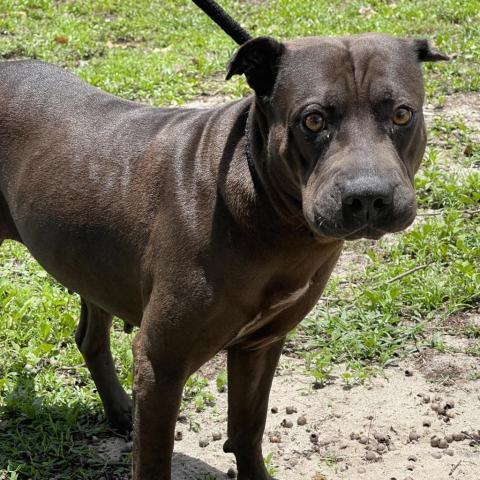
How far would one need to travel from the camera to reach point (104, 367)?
4758 millimetres

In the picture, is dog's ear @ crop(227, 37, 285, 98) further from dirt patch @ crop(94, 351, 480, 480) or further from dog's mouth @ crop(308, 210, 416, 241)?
dirt patch @ crop(94, 351, 480, 480)

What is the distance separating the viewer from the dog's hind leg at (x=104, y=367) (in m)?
4.72

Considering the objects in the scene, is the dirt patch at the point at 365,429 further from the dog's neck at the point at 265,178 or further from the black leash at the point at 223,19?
the black leash at the point at 223,19

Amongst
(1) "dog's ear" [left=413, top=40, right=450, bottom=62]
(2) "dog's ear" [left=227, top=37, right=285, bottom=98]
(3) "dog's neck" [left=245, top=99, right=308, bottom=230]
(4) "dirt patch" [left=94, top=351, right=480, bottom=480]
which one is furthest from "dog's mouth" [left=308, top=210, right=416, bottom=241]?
(4) "dirt patch" [left=94, top=351, right=480, bottom=480]

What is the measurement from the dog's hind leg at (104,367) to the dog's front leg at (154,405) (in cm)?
95

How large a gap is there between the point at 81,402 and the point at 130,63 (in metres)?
4.51

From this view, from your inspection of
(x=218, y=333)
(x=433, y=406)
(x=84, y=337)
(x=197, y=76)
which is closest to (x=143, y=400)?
(x=218, y=333)

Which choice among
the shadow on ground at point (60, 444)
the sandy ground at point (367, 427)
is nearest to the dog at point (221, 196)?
the sandy ground at point (367, 427)

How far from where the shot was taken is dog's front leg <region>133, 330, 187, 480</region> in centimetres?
361

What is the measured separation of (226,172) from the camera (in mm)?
3588

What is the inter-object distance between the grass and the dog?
90 cm

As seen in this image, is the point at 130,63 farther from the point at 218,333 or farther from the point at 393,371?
the point at 218,333

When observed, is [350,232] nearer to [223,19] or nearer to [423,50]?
[423,50]

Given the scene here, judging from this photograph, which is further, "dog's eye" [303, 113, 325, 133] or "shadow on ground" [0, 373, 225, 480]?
"shadow on ground" [0, 373, 225, 480]
